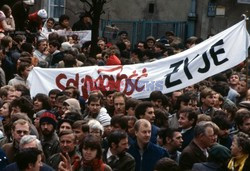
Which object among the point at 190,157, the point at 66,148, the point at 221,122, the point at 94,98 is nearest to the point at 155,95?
the point at 94,98

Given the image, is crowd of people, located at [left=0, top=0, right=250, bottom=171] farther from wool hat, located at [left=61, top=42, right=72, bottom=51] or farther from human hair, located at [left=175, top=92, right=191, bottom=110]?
wool hat, located at [left=61, top=42, right=72, bottom=51]

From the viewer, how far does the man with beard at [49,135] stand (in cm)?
1664

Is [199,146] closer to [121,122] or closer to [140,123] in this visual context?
[140,123]

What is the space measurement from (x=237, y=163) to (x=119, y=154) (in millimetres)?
1562

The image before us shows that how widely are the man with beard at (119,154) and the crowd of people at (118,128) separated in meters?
0.01

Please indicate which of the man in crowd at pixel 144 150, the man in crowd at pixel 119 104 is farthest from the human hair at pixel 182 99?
the man in crowd at pixel 144 150

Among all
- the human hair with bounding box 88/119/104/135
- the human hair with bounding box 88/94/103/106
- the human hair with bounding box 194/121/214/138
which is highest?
the human hair with bounding box 194/121/214/138

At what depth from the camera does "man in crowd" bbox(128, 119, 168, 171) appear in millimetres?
16359

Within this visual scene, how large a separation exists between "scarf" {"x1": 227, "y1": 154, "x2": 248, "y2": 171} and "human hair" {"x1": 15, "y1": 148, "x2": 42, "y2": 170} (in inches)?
101

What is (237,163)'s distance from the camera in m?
15.6

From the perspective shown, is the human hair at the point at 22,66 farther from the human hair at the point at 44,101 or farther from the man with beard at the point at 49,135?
the man with beard at the point at 49,135

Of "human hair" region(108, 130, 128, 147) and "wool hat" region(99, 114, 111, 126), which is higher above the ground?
"human hair" region(108, 130, 128, 147)

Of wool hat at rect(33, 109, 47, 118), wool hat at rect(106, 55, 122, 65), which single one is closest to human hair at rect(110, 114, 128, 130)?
wool hat at rect(33, 109, 47, 118)

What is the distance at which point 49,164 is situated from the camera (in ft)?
51.5
